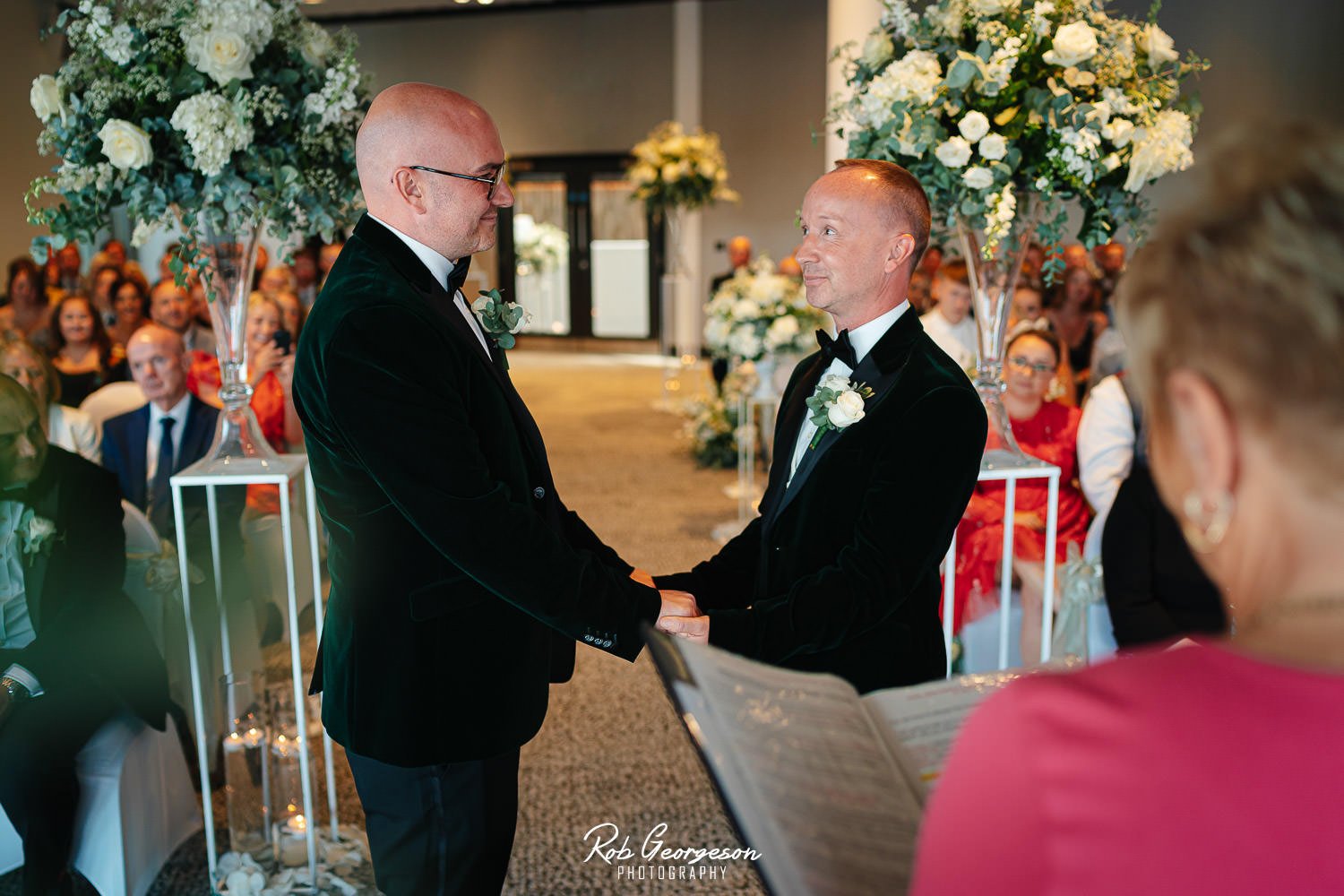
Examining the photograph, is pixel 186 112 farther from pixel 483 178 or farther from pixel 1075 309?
pixel 1075 309

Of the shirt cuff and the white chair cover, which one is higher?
the white chair cover

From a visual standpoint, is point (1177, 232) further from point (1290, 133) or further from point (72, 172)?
point (72, 172)

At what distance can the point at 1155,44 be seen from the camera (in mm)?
2629

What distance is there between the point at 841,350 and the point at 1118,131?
0.99 metres

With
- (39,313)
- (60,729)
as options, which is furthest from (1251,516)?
(39,313)

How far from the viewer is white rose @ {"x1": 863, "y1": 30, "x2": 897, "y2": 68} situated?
276cm

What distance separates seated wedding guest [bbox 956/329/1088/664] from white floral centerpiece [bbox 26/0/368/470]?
2.11 metres

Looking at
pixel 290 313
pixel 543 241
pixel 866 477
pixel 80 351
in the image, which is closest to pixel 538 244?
pixel 543 241

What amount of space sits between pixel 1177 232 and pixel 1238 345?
9cm

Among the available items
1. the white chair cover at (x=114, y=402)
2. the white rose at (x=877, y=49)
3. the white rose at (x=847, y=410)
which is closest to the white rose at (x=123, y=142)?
the white rose at (x=847, y=410)

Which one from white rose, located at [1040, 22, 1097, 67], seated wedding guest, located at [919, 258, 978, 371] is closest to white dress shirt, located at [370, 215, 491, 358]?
white rose, located at [1040, 22, 1097, 67]

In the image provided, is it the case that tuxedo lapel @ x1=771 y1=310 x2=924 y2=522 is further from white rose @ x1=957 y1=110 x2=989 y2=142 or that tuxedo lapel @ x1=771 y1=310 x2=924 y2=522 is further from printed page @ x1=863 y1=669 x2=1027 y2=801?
printed page @ x1=863 y1=669 x2=1027 y2=801

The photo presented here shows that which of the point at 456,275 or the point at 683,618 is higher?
the point at 456,275

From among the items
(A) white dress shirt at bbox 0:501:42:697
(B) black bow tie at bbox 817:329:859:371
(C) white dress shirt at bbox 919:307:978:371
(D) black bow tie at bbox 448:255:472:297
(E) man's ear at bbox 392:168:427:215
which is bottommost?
(A) white dress shirt at bbox 0:501:42:697
